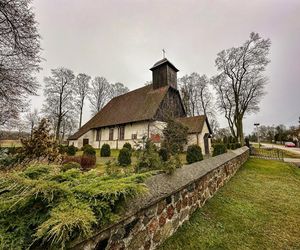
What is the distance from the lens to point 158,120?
18.1 metres

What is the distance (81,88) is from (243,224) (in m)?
31.8

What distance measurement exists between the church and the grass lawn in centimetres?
1104

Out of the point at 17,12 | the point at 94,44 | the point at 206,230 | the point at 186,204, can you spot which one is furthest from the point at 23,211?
the point at 94,44

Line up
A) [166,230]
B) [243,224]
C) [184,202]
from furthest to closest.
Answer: [243,224], [184,202], [166,230]

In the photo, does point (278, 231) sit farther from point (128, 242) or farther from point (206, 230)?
point (128, 242)

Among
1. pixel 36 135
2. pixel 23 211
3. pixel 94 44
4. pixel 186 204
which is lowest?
pixel 186 204

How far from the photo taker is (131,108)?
70.9ft

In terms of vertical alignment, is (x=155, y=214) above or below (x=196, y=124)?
below

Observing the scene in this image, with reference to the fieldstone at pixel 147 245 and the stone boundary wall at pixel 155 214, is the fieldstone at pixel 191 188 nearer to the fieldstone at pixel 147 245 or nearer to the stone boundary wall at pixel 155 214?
the stone boundary wall at pixel 155 214

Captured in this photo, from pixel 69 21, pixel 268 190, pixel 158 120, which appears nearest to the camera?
pixel 268 190

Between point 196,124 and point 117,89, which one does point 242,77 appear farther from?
point 117,89

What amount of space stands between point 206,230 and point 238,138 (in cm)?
2122

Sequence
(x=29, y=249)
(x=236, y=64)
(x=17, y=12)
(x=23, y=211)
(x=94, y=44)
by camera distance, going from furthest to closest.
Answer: (x=236, y=64) < (x=94, y=44) < (x=17, y=12) < (x=23, y=211) < (x=29, y=249)

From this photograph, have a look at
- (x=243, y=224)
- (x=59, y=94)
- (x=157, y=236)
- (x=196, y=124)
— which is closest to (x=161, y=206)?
(x=157, y=236)
